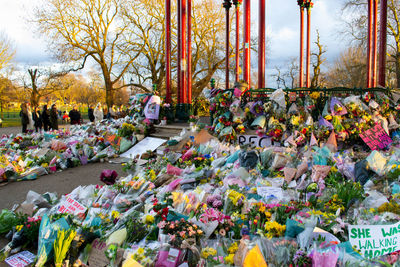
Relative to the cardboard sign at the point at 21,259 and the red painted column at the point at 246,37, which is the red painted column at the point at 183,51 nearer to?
the red painted column at the point at 246,37

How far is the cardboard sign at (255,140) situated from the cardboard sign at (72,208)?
11.9ft

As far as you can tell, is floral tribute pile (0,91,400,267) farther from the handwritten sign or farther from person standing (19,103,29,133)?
person standing (19,103,29,133)

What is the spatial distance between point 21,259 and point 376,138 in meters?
6.03

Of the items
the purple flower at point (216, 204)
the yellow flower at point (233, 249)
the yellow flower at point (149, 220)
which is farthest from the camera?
the purple flower at point (216, 204)

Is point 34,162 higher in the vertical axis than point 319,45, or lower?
lower

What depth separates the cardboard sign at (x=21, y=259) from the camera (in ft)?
9.14

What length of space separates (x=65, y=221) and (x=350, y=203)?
287 centimetres

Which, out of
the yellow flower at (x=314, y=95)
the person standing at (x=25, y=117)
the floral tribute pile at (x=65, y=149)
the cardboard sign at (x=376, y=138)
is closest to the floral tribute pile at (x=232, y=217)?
the cardboard sign at (x=376, y=138)

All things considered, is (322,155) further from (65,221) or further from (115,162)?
(115,162)

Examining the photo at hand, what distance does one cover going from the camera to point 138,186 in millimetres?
4285

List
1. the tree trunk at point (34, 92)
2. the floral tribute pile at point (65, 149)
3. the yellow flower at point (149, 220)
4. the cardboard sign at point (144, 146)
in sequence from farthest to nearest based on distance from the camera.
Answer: the tree trunk at point (34, 92)
the cardboard sign at point (144, 146)
the floral tribute pile at point (65, 149)
the yellow flower at point (149, 220)

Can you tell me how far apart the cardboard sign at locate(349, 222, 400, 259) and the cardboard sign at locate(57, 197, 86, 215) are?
2907mm

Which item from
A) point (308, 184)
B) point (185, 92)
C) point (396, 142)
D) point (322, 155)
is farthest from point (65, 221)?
point (185, 92)

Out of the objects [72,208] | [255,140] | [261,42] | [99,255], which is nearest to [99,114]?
[261,42]
